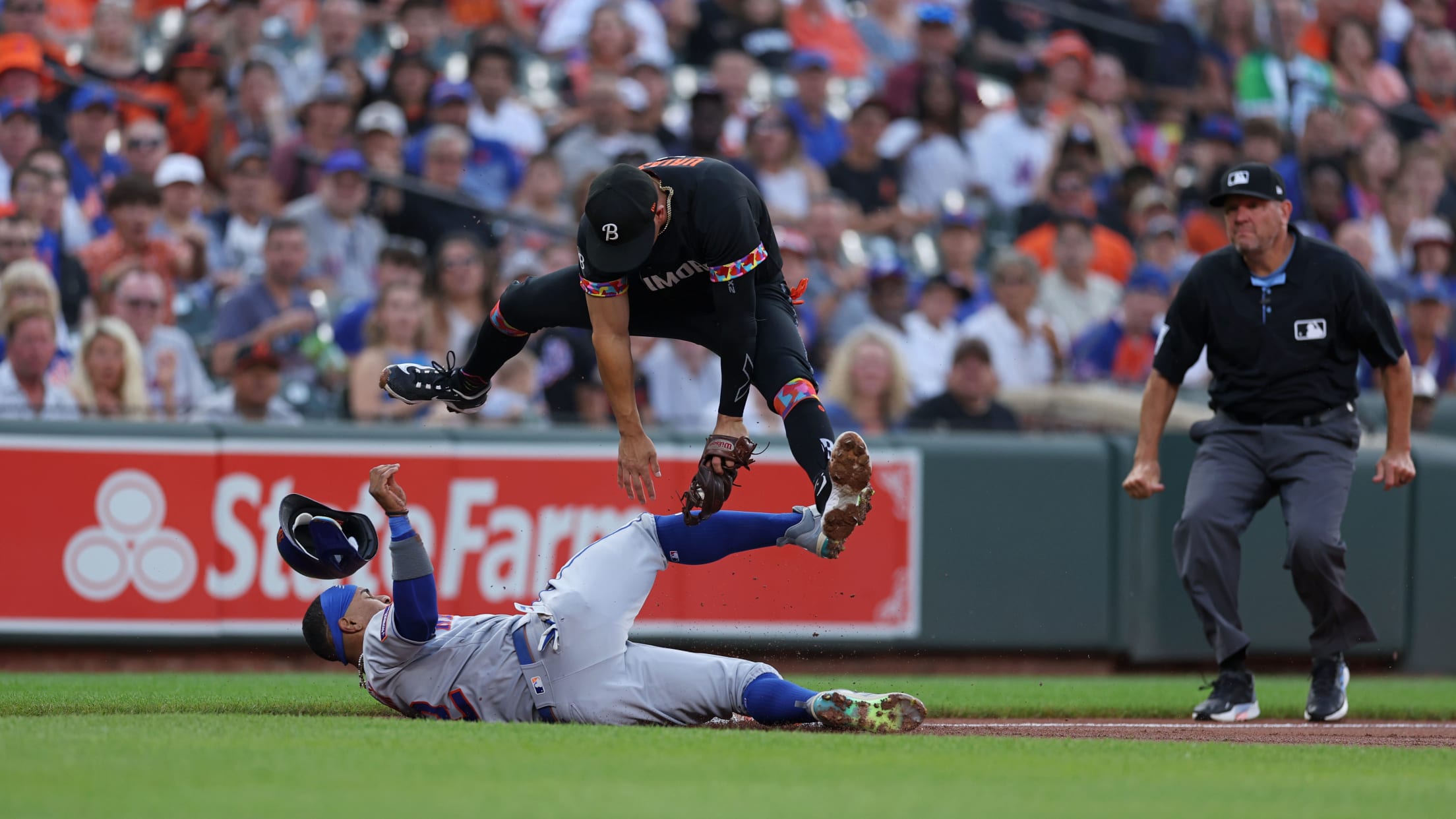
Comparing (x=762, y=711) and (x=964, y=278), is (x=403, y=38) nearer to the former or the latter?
(x=964, y=278)

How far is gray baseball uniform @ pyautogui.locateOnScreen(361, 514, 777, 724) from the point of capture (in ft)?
22.6

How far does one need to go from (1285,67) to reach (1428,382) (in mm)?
4944

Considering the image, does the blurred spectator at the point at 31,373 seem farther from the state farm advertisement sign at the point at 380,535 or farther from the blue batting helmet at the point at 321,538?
the blue batting helmet at the point at 321,538

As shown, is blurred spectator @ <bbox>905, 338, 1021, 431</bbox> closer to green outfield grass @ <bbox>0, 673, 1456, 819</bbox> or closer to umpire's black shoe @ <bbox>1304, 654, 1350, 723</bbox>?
umpire's black shoe @ <bbox>1304, 654, 1350, 723</bbox>

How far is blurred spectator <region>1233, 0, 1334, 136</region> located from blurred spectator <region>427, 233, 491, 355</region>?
338 inches

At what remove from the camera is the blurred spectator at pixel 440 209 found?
12.7 m

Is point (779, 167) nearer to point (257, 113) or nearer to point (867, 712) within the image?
point (257, 113)

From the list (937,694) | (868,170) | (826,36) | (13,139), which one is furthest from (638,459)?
(826,36)

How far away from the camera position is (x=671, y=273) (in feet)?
23.9

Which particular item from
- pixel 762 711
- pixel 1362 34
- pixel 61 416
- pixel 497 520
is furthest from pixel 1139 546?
pixel 1362 34

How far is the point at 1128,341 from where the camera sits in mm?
13211

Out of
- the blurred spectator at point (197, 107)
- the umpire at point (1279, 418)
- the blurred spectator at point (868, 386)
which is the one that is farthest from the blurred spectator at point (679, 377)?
the umpire at point (1279, 418)

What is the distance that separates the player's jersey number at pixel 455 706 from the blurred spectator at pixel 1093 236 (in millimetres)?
8293

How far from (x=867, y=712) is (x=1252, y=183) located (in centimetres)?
321
